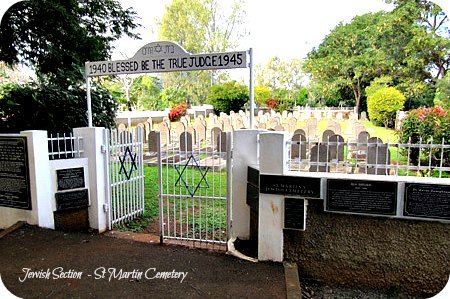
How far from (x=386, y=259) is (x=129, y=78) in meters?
30.7

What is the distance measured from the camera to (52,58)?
794 cm

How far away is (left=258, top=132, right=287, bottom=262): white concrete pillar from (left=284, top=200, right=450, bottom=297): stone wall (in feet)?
0.47

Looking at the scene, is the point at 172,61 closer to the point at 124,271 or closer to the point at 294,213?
the point at 294,213

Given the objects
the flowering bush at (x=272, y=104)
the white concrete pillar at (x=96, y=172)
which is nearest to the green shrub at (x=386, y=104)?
the flowering bush at (x=272, y=104)

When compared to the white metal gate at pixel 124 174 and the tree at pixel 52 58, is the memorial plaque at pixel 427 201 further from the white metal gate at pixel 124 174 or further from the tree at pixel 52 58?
the tree at pixel 52 58

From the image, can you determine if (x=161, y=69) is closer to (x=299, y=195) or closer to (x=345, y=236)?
(x=299, y=195)

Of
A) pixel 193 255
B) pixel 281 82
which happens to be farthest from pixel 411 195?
pixel 281 82

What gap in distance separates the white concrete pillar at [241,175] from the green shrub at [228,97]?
20.4 meters

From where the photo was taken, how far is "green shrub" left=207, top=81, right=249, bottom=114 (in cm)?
2464

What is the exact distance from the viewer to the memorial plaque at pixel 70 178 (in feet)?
17.8

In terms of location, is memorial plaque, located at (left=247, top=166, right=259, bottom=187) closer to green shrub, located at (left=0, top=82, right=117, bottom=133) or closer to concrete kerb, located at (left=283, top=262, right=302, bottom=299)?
concrete kerb, located at (left=283, top=262, right=302, bottom=299)

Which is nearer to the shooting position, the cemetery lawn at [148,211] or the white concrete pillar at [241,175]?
the white concrete pillar at [241,175]

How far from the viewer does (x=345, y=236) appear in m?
4.05

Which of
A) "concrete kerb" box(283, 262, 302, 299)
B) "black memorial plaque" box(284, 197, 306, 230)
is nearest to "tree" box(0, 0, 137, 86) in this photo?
"black memorial plaque" box(284, 197, 306, 230)
